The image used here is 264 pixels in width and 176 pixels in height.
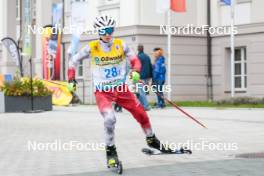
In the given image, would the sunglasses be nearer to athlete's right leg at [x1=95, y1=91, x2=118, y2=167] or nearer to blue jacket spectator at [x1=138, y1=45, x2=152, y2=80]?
athlete's right leg at [x1=95, y1=91, x2=118, y2=167]

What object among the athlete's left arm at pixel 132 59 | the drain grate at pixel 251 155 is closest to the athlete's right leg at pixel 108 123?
the athlete's left arm at pixel 132 59

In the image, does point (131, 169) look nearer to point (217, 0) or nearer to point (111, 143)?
point (111, 143)

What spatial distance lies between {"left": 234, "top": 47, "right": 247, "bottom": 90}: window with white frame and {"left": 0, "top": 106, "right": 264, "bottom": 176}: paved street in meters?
9.60

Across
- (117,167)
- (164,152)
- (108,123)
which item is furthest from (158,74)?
(117,167)

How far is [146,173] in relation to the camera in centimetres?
905

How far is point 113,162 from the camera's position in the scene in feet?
30.8

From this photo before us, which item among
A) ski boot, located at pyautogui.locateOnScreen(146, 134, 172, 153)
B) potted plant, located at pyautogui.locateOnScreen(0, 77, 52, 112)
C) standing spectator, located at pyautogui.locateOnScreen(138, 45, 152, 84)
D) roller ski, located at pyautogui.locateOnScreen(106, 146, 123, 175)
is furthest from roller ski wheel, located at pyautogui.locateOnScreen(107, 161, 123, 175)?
potted plant, located at pyautogui.locateOnScreen(0, 77, 52, 112)

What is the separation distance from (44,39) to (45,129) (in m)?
20.0

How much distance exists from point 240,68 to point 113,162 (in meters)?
22.2

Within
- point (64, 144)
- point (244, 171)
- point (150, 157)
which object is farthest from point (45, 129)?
point (244, 171)

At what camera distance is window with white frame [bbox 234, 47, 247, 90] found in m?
30.8

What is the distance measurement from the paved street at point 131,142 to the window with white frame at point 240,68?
9605 millimetres

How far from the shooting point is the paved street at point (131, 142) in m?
9.51

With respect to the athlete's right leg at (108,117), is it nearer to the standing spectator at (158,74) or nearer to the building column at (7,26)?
the standing spectator at (158,74)
